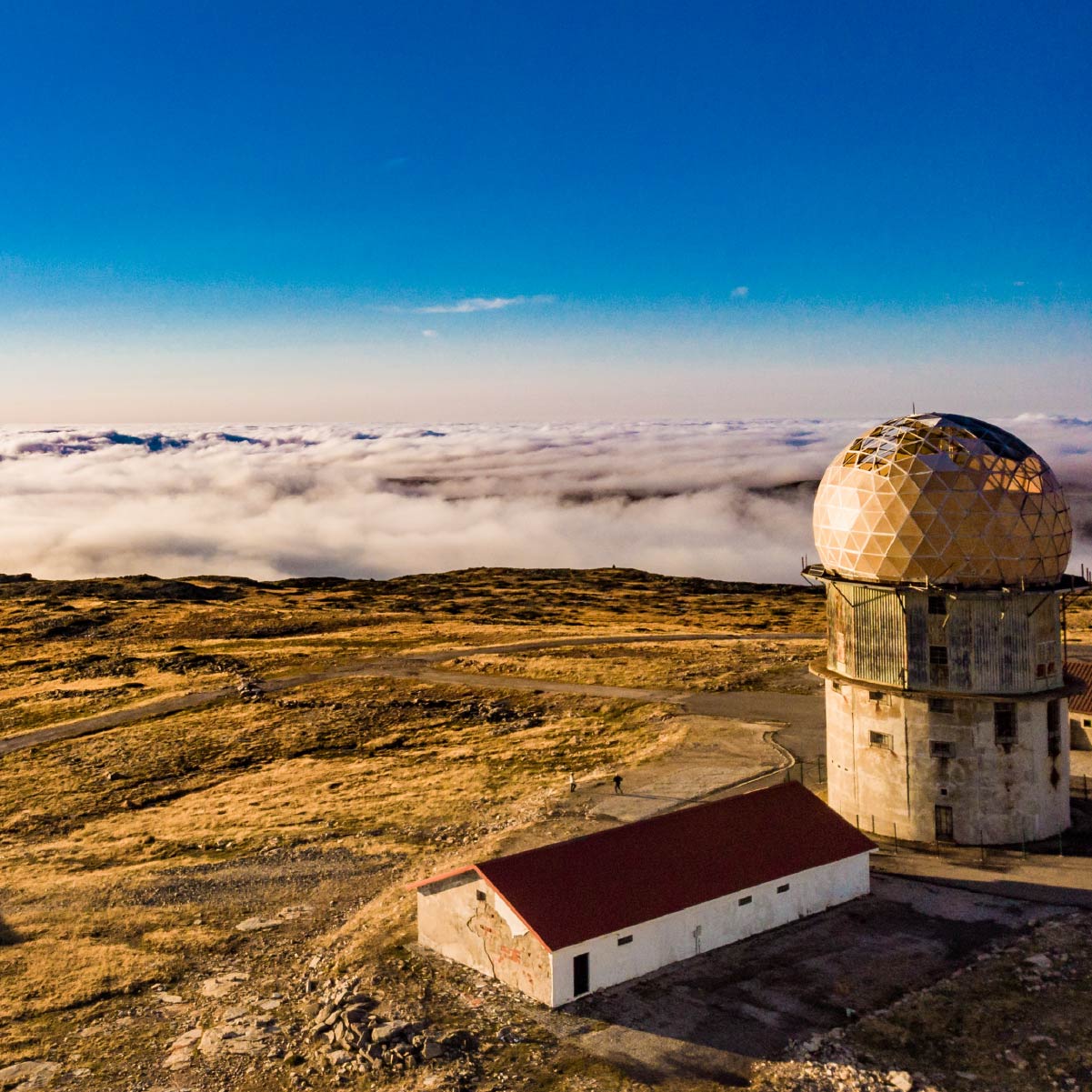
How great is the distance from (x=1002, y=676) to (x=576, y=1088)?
19.7m

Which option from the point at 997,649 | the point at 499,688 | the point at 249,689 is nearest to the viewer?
the point at 997,649

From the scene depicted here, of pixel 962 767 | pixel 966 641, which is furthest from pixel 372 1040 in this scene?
pixel 966 641

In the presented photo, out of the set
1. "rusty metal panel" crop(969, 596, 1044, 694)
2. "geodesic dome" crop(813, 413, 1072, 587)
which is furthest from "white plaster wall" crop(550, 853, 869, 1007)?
"geodesic dome" crop(813, 413, 1072, 587)

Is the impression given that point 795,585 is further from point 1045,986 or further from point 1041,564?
point 1045,986

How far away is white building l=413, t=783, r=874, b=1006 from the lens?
24.5m

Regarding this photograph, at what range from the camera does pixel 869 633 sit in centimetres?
3416

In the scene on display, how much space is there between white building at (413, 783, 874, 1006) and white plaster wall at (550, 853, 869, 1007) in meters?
0.03

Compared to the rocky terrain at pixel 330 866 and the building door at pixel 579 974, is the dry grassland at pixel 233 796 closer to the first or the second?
the rocky terrain at pixel 330 866

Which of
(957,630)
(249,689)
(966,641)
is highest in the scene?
(957,630)

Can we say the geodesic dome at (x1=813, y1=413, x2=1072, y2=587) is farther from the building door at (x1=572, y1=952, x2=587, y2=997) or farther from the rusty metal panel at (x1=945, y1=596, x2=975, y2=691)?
the building door at (x1=572, y1=952, x2=587, y2=997)

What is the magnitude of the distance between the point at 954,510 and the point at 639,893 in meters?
15.9

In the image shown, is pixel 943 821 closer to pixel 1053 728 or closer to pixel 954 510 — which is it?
pixel 1053 728

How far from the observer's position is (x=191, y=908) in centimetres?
3247

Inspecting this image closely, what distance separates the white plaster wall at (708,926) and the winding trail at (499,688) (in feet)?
52.9
